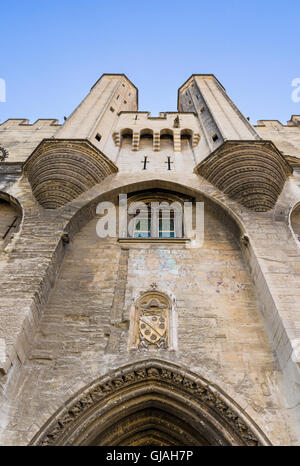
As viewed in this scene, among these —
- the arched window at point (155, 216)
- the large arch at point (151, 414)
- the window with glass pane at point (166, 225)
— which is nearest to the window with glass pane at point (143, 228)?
the arched window at point (155, 216)

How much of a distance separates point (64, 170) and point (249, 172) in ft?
13.2

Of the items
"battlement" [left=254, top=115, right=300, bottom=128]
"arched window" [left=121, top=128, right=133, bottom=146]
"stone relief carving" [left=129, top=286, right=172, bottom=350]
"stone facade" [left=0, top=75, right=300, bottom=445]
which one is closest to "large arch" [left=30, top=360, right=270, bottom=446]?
"stone facade" [left=0, top=75, right=300, bottom=445]

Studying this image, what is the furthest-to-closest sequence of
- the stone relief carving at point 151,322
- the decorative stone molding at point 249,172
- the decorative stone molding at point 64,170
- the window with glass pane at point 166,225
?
the window with glass pane at point 166,225 → the decorative stone molding at point 64,170 → the decorative stone molding at point 249,172 → the stone relief carving at point 151,322

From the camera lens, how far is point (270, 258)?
250 inches

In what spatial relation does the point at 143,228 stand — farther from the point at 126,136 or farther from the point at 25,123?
the point at 25,123

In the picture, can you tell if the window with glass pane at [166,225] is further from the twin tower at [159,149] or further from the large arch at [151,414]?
the large arch at [151,414]

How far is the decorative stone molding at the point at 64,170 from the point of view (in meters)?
7.60

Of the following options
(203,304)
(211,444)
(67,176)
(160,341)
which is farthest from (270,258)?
(67,176)

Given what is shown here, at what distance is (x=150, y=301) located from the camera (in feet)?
20.2

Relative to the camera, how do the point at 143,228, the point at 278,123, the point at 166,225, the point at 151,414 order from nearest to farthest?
the point at 151,414, the point at 143,228, the point at 166,225, the point at 278,123

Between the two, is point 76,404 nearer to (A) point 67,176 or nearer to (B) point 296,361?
(B) point 296,361

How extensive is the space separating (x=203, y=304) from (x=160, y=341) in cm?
106

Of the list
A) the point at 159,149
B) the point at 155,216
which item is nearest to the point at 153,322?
the point at 155,216

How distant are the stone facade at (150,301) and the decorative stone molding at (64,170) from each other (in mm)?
32
